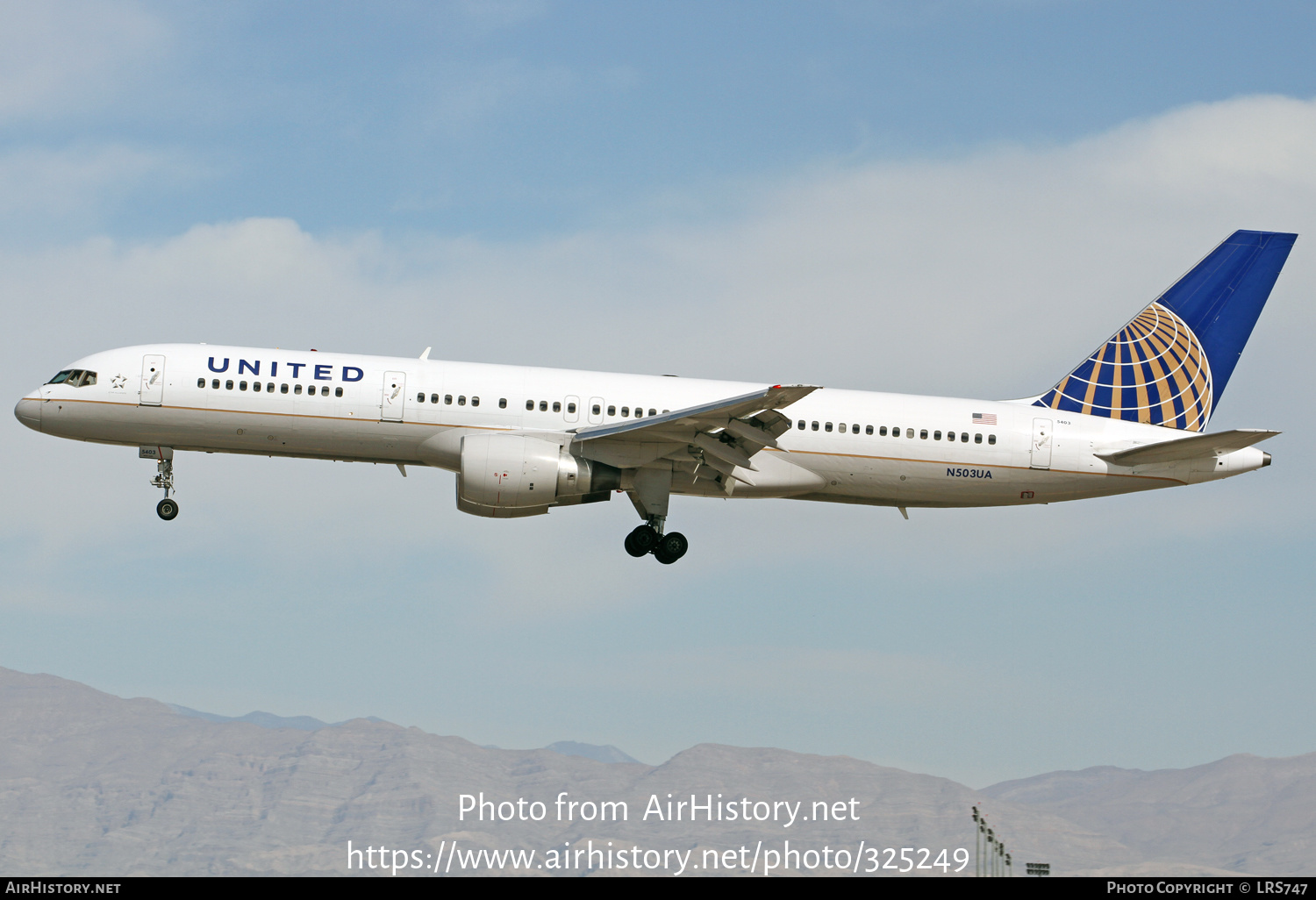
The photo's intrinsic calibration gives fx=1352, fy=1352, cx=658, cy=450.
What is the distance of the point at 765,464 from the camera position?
3500 cm

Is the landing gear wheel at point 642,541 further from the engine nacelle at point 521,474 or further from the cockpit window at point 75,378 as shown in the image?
the cockpit window at point 75,378

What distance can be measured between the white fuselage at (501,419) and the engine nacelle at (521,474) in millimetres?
691

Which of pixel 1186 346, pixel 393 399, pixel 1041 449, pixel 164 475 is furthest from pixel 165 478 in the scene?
pixel 1186 346

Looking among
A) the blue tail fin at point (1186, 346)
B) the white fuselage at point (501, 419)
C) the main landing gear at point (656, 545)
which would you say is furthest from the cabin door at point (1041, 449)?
the main landing gear at point (656, 545)

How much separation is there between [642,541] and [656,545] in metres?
0.38

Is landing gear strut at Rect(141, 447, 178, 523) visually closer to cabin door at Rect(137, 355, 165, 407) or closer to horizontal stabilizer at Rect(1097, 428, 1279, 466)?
cabin door at Rect(137, 355, 165, 407)

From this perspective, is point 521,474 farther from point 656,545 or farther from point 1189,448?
point 1189,448

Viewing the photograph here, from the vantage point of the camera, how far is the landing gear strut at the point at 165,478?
3469 cm

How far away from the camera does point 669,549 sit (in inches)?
1391

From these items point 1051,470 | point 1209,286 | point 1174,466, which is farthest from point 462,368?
point 1209,286

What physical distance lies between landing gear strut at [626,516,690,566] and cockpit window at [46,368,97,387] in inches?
559
